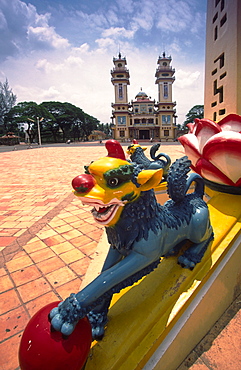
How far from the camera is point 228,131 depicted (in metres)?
1.75

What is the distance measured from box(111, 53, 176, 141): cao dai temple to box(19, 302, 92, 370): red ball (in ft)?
113

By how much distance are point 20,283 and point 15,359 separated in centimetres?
66

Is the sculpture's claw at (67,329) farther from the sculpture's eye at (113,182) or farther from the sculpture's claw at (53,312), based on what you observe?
the sculpture's eye at (113,182)

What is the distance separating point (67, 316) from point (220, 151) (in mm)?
1537

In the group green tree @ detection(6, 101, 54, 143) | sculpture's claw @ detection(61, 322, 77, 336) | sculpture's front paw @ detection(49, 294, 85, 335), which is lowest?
sculpture's claw @ detection(61, 322, 77, 336)

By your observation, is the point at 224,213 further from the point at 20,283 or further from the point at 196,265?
the point at 20,283

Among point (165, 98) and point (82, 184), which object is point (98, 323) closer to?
point (82, 184)

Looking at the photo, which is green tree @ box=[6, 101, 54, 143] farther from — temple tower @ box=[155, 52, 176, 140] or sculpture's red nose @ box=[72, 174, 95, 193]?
sculpture's red nose @ box=[72, 174, 95, 193]

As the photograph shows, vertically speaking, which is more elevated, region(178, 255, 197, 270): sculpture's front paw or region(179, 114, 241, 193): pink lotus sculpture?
region(179, 114, 241, 193): pink lotus sculpture

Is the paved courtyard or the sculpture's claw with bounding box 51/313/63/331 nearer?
the sculpture's claw with bounding box 51/313/63/331

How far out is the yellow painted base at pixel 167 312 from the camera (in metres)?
0.93

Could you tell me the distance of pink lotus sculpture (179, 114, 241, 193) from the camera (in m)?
1.66

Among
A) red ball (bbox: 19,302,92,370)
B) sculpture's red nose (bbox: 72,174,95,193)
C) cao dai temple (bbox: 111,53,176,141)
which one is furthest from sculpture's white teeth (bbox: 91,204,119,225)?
cao dai temple (bbox: 111,53,176,141)

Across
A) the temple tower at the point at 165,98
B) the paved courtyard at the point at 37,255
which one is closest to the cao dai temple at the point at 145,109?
the temple tower at the point at 165,98
